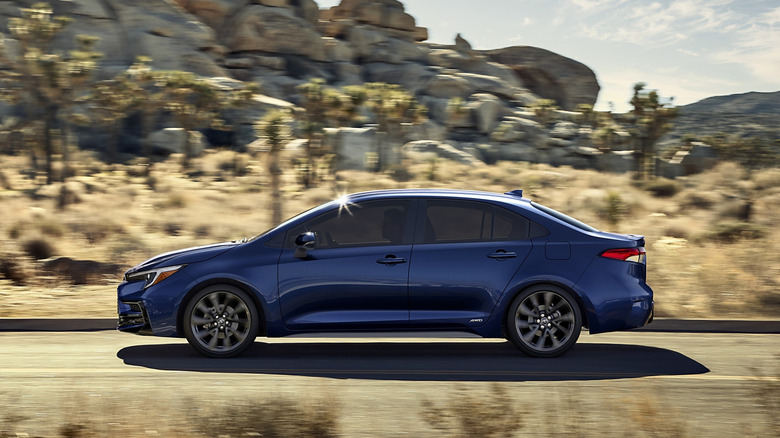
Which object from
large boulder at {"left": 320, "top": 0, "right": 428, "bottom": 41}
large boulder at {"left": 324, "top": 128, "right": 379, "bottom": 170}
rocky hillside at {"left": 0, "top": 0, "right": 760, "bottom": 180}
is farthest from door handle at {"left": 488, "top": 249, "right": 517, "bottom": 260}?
large boulder at {"left": 320, "top": 0, "right": 428, "bottom": 41}

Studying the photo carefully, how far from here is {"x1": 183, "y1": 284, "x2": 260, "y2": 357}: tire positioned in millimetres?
7426

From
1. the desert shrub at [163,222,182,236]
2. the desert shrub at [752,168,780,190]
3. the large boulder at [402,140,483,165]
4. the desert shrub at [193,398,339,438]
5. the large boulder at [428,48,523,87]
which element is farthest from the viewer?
the large boulder at [428,48,523,87]

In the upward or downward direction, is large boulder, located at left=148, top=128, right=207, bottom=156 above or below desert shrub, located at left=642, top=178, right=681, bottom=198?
above

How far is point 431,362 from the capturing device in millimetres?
7539

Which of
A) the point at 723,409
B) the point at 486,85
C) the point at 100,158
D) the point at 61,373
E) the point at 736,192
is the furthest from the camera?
the point at 486,85

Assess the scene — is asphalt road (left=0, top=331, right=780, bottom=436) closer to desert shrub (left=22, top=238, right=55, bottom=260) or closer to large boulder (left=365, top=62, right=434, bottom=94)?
desert shrub (left=22, top=238, right=55, bottom=260)

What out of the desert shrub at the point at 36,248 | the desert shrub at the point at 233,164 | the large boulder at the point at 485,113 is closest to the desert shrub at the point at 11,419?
the desert shrub at the point at 36,248

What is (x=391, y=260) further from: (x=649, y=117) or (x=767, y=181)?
(x=649, y=117)

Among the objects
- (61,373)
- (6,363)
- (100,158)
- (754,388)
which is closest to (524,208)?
(754,388)

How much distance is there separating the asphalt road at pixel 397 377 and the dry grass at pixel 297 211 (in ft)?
7.42

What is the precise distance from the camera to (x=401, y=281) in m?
7.36

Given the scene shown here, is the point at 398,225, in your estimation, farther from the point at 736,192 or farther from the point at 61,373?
the point at 736,192

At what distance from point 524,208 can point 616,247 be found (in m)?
0.92

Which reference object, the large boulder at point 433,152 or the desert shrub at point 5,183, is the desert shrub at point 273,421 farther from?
the large boulder at point 433,152
